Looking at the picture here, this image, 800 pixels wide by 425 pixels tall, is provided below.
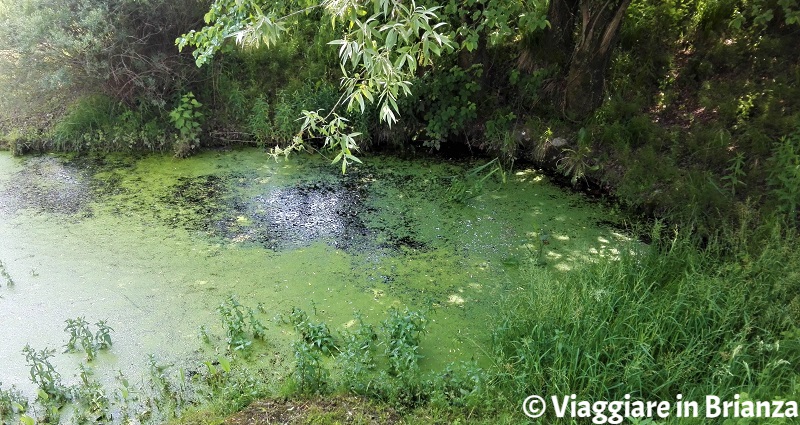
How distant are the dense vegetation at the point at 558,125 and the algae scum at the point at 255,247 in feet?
1.03

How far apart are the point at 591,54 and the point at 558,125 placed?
0.64 m

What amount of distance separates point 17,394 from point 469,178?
3.22 m

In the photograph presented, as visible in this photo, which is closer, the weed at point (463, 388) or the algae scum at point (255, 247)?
the weed at point (463, 388)

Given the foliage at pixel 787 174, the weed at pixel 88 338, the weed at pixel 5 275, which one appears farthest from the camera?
the foliage at pixel 787 174

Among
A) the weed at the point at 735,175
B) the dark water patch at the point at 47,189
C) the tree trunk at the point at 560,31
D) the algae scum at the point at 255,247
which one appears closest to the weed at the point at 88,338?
the algae scum at the point at 255,247

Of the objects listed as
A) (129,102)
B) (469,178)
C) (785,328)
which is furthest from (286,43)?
(785,328)

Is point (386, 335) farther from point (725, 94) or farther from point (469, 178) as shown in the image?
point (725, 94)

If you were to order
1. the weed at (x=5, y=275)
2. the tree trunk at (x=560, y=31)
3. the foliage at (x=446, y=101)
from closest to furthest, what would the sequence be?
the weed at (x=5, y=275), the tree trunk at (x=560, y=31), the foliage at (x=446, y=101)

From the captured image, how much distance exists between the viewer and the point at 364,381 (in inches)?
90.3

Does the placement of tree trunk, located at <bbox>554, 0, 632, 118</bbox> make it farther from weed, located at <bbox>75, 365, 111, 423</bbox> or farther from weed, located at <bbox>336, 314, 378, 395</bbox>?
weed, located at <bbox>75, 365, 111, 423</bbox>

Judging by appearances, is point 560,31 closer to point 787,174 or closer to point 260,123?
point 787,174

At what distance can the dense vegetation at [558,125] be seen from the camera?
224 cm

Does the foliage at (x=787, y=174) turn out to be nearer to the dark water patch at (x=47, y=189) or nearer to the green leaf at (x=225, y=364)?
the green leaf at (x=225, y=364)

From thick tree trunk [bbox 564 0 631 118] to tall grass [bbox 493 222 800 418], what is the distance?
2339mm
